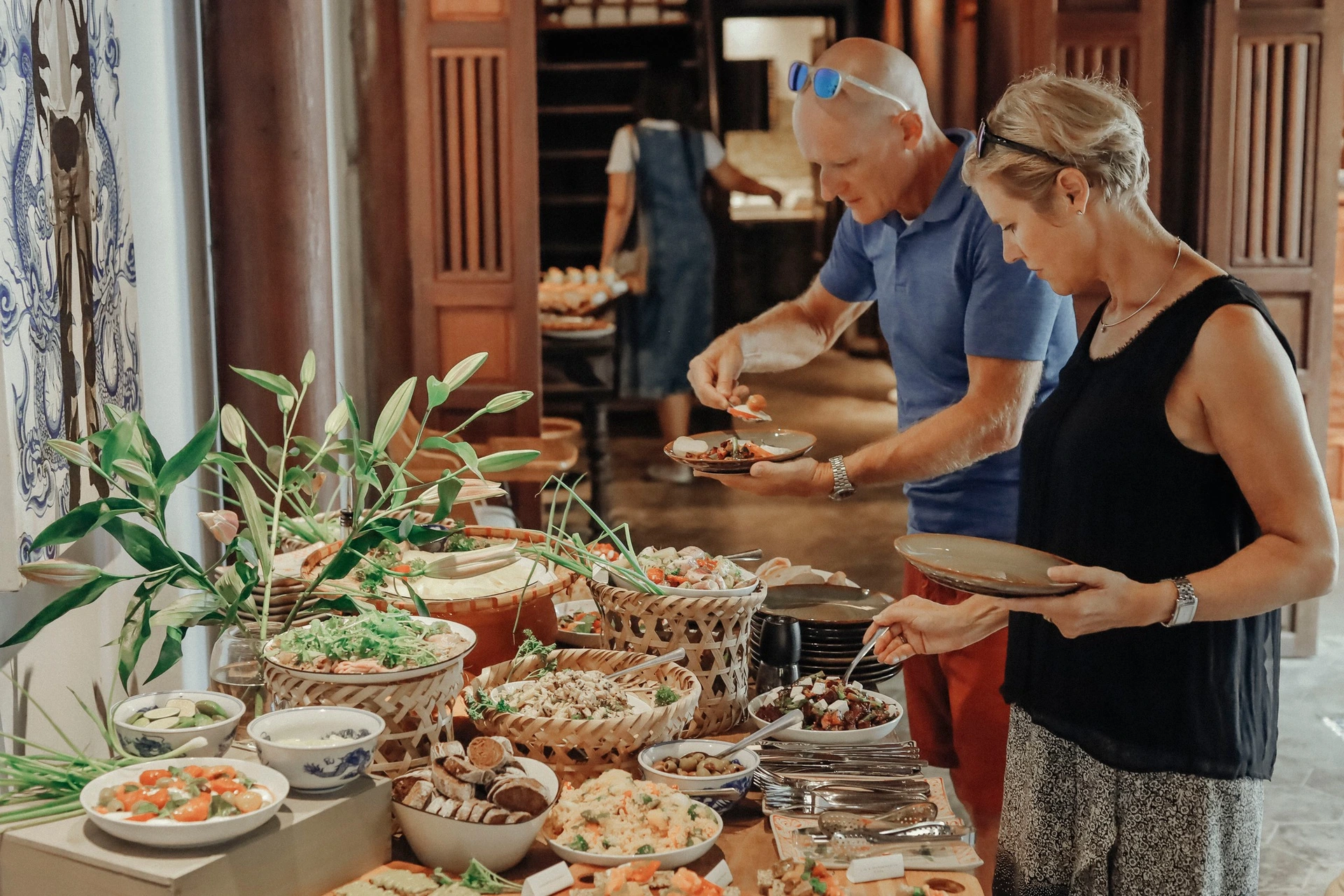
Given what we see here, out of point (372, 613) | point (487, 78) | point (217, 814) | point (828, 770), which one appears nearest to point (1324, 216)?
point (487, 78)

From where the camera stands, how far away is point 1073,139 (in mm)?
1478

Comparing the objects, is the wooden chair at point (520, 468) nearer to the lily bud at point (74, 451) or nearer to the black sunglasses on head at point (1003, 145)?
the lily bud at point (74, 451)

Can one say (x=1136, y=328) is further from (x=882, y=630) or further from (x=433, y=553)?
(x=433, y=553)

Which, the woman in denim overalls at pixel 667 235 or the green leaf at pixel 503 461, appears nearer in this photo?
the green leaf at pixel 503 461

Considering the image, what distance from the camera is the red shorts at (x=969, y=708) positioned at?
2164 mm

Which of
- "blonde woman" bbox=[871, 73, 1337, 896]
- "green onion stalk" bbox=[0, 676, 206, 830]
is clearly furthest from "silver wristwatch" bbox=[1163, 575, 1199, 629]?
"green onion stalk" bbox=[0, 676, 206, 830]

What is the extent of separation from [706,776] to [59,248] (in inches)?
45.3

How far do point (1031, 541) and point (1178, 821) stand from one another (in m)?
0.37

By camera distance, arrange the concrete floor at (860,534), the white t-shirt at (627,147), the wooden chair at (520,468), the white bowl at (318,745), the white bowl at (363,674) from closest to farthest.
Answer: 1. the white bowl at (318,745)
2. the white bowl at (363,674)
3. the concrete floor at (860,534)
4. the wooden chair at (520,468)
5. the white t-shirt at (627,147)

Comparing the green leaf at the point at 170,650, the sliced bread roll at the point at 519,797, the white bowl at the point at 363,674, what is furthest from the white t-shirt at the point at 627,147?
the sliced bread roll at the point at 519,797

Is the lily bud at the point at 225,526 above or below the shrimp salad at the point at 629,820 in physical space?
above

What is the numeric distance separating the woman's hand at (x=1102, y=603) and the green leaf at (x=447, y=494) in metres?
0.68

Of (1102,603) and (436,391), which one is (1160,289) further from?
(436,391)

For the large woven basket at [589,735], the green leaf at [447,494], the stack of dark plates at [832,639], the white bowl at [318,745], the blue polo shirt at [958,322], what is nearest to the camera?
the white bowl at [318,745]
